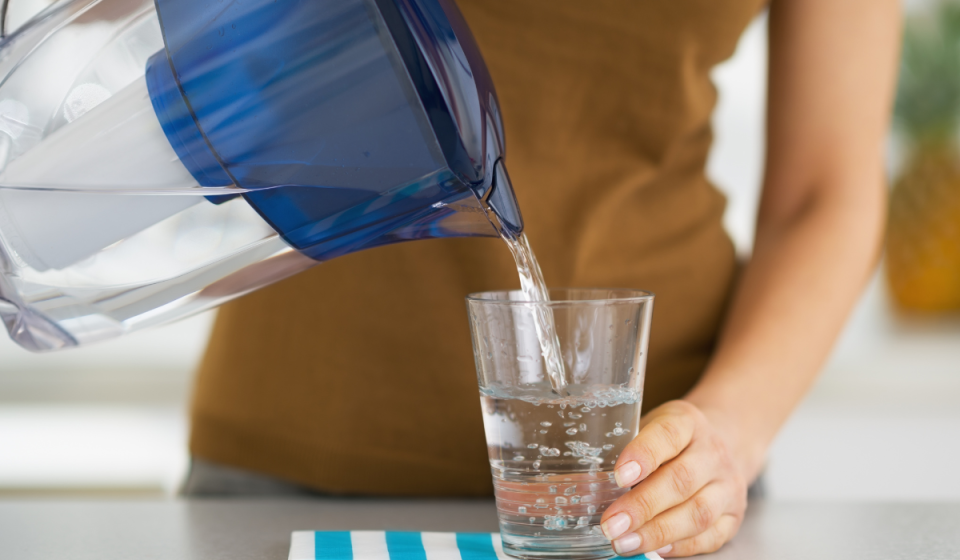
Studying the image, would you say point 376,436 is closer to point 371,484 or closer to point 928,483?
point 371,484

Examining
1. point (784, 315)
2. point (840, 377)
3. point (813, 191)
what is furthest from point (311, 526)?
point (840, 377)

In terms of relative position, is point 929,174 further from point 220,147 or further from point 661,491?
point 220,147

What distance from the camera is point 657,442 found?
53 cm

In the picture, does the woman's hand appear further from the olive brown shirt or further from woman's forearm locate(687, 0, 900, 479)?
the olive brown shirt

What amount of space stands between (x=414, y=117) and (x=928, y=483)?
6.48ft

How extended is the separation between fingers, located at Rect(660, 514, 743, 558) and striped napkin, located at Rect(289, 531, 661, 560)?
38 millimetres

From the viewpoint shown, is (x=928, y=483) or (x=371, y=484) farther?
(x=928, y=483)

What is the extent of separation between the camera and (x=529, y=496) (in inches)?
20.5

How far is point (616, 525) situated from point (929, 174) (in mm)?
1991

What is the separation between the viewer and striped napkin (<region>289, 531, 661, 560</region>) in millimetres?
532

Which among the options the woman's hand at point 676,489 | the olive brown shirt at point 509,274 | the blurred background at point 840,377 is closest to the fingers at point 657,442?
the woman's hand at point 676,489

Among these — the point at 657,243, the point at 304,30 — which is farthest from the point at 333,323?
the point at 304,30

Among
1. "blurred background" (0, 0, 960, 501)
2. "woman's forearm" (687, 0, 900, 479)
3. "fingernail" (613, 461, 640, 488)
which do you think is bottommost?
"blurred background" (0, 0, 960, 501)

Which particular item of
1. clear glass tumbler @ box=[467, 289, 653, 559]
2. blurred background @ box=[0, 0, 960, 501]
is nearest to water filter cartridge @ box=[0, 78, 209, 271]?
clear glass tumbler @ box=[467, 289, 653, 559]
